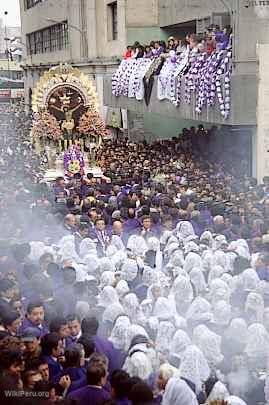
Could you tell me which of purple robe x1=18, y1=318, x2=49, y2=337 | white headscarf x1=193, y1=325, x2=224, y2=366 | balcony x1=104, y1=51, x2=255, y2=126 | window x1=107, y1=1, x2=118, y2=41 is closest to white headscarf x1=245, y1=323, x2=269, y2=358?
white headscarf x1=193, y1=325, x2=224, y2=366

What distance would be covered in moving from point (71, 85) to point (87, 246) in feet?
34.0

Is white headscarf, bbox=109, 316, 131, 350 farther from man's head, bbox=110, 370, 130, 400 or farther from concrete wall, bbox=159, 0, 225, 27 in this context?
concrete wall, bbox=159, 0, 225, 27

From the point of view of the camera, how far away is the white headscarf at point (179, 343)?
6453mm

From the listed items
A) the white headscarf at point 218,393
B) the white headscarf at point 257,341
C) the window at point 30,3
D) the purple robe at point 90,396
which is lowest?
the white headscarf at point 218,393

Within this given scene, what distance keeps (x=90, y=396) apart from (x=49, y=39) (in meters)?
43.2

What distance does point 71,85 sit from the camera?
63.8 ft

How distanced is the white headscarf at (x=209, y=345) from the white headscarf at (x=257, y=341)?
0.89 feet

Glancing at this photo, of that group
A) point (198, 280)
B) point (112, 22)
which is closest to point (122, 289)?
point (198, 280)

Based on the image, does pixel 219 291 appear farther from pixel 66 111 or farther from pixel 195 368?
pixel 66 111

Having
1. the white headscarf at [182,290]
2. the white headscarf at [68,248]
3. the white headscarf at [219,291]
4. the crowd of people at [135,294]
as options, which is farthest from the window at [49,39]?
the white headscarf at [219,291]

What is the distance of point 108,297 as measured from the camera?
7699 millimetres

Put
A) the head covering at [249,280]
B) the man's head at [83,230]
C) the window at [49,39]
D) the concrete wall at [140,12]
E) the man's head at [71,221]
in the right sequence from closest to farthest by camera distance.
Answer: the head covering at [249,280]
the man's head at [83,230]
the man's head at [71,221]
the concrete wall at [140,12]
the window at [49,39]

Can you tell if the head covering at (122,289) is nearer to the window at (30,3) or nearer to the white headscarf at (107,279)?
the white headscarf at (107,279)

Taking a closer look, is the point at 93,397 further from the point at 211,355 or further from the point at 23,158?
the point at 23,158
